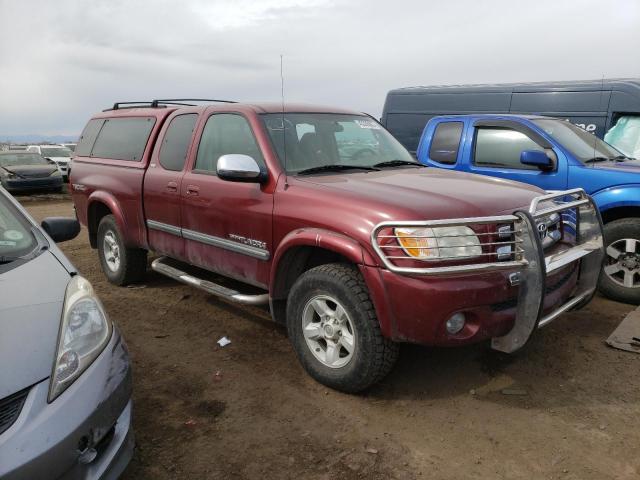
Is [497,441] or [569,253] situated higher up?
[569,253]

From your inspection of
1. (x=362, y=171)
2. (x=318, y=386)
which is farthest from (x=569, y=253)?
(x=318, y=386)

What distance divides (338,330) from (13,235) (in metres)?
1.89

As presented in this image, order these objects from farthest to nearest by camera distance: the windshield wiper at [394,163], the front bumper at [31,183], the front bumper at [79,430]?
1. the front bumper at [31,183]
2. the windshield wiper at [394,163]
3. the front bumper at [79,430]

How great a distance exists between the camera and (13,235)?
2.64m

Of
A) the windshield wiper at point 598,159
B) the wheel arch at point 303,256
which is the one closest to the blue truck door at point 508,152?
the windshield wiper at point 598,159

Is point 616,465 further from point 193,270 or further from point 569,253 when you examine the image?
point 193,270

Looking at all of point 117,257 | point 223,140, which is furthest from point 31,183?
point 223,140

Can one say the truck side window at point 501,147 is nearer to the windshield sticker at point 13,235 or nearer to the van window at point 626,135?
the van window at point 626,135

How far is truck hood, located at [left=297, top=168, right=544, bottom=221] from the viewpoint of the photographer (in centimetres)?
280

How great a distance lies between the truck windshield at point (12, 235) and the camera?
2490 mm

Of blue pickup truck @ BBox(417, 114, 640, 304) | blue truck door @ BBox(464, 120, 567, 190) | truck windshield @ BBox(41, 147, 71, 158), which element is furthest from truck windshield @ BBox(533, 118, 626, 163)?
truck windshield @ BBox(41, 147, 71, 158)

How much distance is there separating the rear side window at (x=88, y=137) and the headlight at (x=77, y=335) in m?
3.85

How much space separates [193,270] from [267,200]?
2498 millimetres

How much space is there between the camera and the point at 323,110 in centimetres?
431
